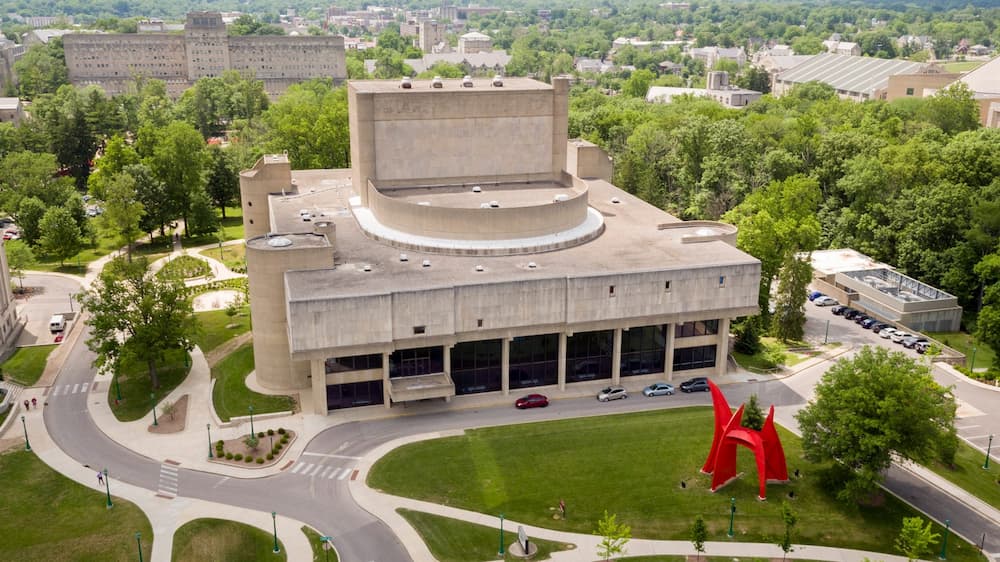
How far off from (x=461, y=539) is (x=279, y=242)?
108 feet

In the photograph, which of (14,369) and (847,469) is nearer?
(847,469)

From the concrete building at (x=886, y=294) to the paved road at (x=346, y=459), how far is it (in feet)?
55.2

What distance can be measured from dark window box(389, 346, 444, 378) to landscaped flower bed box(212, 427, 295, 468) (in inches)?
396

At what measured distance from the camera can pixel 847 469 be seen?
59.4 m

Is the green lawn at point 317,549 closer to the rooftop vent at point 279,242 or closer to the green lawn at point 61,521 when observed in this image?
the green lawn at point 61,521

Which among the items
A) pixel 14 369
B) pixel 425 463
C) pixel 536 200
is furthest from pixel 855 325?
pixel 14 369

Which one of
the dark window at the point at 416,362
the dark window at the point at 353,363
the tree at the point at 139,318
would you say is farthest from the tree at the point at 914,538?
the tree at the point at 139,318

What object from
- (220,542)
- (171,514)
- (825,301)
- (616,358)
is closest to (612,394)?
(616,358)

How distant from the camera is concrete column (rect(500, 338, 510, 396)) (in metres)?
72.7

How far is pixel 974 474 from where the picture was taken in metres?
63.3

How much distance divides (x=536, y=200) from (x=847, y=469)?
42.2 metres

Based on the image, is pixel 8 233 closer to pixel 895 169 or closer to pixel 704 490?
pixel 704 490

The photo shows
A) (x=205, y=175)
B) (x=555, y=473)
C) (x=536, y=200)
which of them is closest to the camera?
(x=555, y=473)

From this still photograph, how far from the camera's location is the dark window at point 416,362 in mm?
71000
